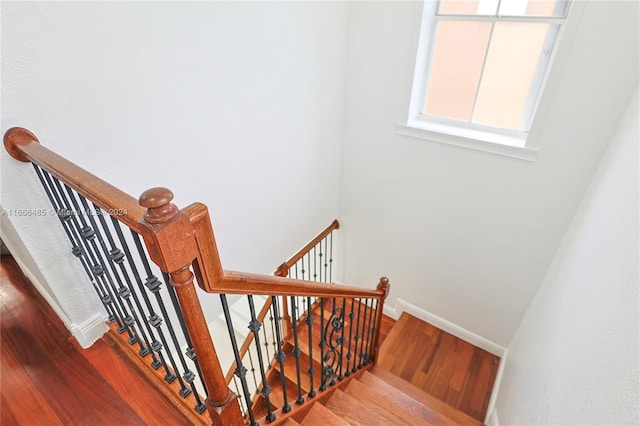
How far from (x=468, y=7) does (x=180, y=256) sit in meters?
2.62

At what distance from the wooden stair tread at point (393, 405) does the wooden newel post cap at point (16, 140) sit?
86.8 inches

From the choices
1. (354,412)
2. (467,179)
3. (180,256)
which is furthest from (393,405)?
(180,256)

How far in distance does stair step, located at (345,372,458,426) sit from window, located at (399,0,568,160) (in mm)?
1991

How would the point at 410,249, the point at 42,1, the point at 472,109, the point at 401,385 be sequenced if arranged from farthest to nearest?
the point at 410,249 < the point at 401,385 < the point at 472,109 < the point at 42,1

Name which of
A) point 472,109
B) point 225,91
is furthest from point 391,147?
point 225,91

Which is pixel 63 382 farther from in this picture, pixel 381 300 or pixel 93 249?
pixel 381 300

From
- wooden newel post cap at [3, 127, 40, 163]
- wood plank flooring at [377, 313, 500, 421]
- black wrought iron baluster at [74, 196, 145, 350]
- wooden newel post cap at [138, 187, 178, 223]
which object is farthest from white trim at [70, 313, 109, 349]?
wood plank flooring at [377, 313, 500, 421]

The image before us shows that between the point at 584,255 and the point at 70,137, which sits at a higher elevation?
the point at 70,137

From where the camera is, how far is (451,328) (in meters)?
3.44

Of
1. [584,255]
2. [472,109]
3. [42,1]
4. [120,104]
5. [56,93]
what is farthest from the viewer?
[472,109]

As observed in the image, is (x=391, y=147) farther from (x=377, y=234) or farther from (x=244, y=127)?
(x=244, y=127)

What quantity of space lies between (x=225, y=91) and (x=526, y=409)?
245 centimetres

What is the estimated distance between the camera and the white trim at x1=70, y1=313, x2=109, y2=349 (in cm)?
148

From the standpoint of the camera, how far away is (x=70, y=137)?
129 cm
